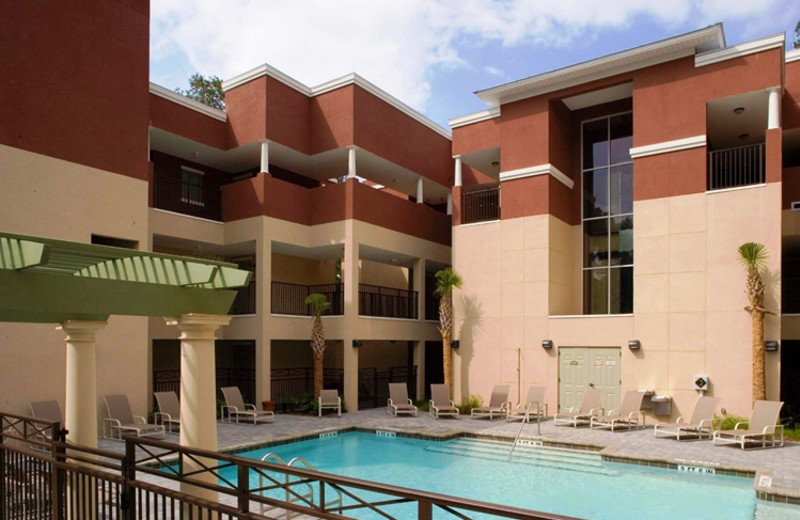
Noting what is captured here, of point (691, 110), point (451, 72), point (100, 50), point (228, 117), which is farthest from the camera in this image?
point (228, 117)

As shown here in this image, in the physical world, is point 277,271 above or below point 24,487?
above

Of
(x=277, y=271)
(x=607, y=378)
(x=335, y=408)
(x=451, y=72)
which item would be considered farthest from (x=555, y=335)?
(x=277, y=271)

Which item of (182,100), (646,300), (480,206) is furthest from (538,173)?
(182,100)

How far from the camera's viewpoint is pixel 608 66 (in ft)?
57.8

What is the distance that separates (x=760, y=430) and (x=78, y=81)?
16981mm

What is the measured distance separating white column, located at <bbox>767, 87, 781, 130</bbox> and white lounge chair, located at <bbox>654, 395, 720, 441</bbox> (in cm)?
694

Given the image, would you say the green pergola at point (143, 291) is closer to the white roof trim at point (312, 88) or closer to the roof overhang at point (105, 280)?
the roof overhang at point (105, 280)

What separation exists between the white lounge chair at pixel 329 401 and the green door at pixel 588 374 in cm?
651

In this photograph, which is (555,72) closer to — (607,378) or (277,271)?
(607,378)

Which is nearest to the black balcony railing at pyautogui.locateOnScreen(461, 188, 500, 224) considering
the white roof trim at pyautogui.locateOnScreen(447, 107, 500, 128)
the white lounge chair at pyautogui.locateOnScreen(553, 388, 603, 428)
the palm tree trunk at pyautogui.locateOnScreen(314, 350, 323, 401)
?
the white roof trim at pyautogui.locateOnScreen(447, 107, 500, 128)

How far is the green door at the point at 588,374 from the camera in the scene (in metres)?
17.3

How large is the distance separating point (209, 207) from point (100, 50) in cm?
675

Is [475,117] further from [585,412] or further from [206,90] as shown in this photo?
[206,90]

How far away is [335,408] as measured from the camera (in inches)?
723
